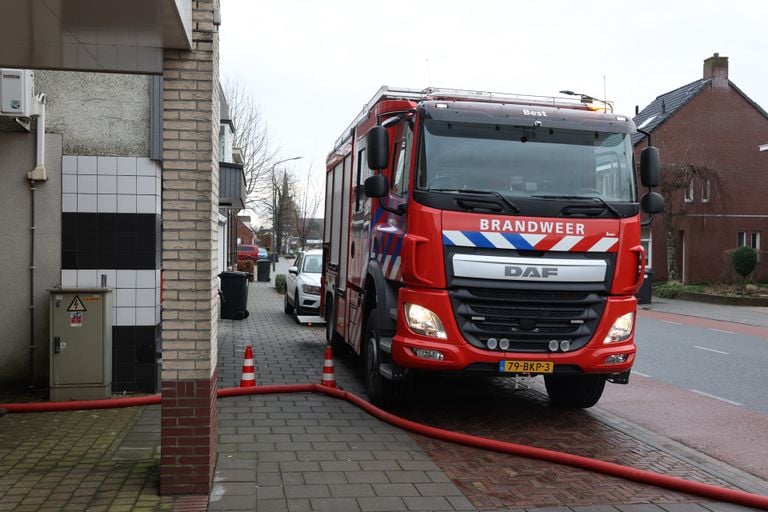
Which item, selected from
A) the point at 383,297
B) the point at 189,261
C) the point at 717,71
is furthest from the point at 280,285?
the point at 717,71

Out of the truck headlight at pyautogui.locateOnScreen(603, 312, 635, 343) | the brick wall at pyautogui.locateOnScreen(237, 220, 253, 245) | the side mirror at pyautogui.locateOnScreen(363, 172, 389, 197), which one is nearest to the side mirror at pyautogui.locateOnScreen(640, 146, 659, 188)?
the truck headlight at pyautogui.locateOnScreen(603, 312, 635, 343)

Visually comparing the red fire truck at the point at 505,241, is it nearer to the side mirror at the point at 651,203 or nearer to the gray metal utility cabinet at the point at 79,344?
the side mirror at the point at 651,203

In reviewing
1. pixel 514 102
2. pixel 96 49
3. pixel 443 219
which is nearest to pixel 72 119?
pixel 96 49

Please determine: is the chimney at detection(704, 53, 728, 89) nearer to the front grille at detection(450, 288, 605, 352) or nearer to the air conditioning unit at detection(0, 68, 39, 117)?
the front grille at detection(450, 288, 605, 352)

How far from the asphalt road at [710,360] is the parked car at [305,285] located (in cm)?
685

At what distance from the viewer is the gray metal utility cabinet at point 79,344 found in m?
7.71

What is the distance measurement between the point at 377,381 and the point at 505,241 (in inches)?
79.2

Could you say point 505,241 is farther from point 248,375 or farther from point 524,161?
point 248,375

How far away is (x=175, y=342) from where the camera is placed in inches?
201

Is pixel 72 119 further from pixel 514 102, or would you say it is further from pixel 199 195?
pixel 514 102

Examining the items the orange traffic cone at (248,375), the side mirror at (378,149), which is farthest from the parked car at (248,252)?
the side mirror at (378,149)

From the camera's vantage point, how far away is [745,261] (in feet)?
100

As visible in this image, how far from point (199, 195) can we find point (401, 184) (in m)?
2.85

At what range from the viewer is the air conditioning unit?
7.46 m
